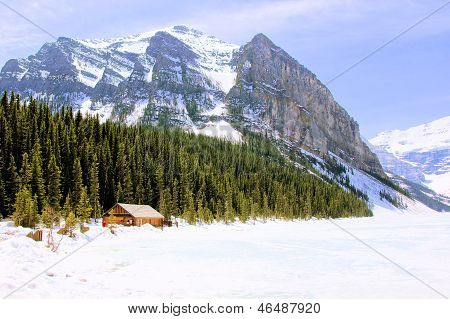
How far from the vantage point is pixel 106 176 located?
282ft

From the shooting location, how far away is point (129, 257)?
30062mm

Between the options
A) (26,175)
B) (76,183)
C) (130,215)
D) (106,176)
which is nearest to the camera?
(26,175)

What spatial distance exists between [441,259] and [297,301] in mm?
19932

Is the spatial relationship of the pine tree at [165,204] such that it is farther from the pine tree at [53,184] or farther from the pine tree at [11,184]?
the pine tree at [11,184]

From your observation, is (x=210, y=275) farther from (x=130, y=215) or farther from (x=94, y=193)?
(x=94, y=193)

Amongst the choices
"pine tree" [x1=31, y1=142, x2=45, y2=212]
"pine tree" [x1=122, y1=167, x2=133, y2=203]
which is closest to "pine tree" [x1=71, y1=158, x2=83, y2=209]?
"pine tree" [x1=31, y1=142, x2=45, y2=212]

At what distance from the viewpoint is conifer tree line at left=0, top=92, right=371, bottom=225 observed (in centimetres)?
6506

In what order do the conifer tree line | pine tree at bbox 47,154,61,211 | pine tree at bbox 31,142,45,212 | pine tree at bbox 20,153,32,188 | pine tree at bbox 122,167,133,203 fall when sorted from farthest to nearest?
pine tree at bbox 122,167,133,203
pine tree at bbox 47,154,61,211
the conifer tree line
pine tree at bbox 31,142,45,212
pine tree at bbox 20,153,32,188

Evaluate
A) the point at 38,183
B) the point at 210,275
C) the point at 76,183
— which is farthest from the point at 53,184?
the point at 210,275

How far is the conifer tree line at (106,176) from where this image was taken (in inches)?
2562

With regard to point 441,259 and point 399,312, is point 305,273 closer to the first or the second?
point 399,312

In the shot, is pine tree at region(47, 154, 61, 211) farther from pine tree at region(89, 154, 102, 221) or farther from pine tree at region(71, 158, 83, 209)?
pine tree at region(89, 154, 102, 221)

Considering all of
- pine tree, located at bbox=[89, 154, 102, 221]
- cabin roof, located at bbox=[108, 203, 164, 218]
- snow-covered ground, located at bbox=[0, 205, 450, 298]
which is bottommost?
snow-covered ground, located at bbox=[0, 205, 450, 298]

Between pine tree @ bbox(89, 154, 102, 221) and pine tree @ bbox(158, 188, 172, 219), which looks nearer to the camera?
pine tree @ bbox(89, 154, 102, 221)
